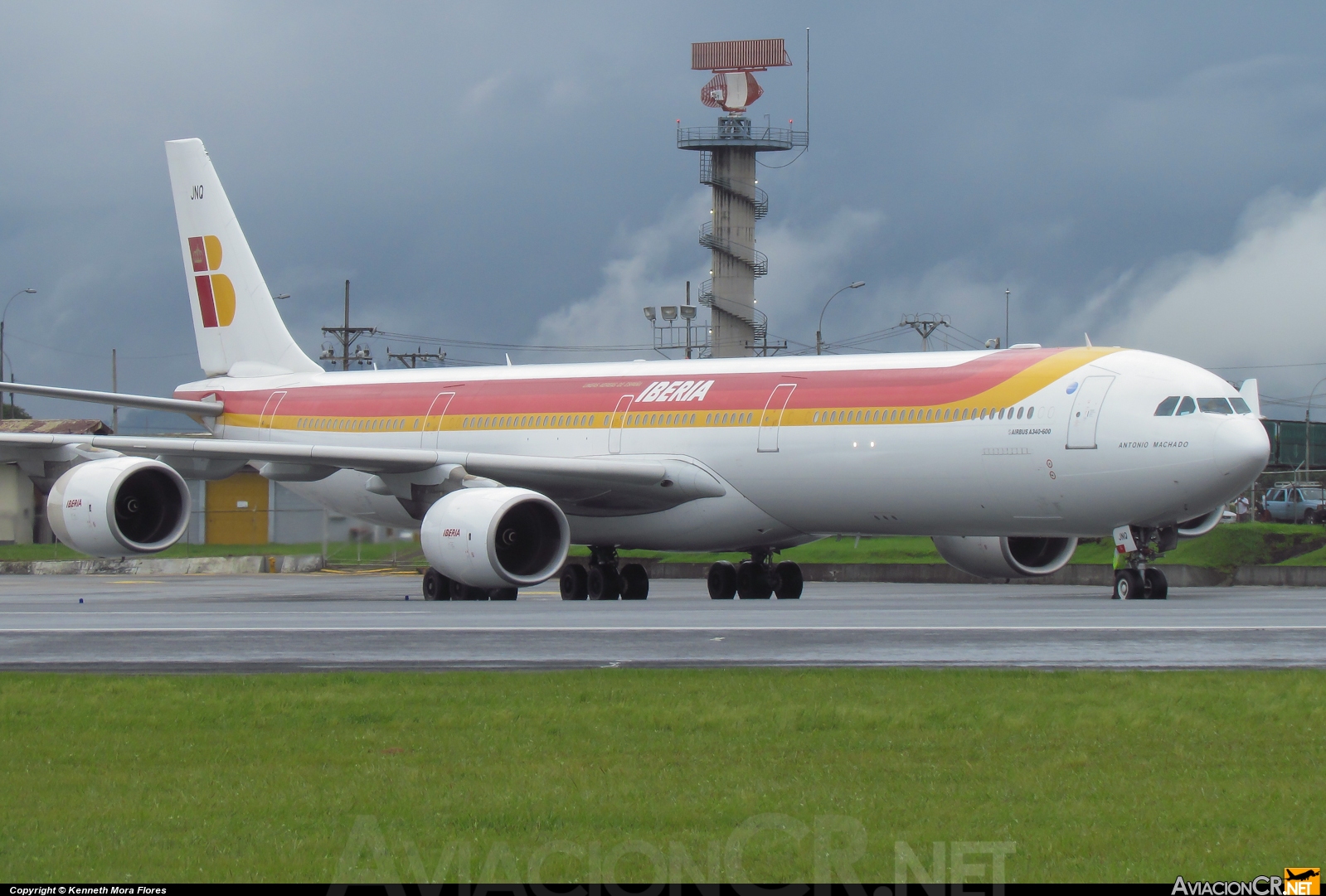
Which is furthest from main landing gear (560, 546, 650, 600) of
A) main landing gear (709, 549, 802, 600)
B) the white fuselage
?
main landing gear (709, 549, 802, 600)

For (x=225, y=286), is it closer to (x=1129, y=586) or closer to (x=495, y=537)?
(x=495, y=537)

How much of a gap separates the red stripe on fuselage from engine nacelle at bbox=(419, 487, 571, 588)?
11.2ft

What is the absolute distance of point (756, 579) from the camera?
2655 cm

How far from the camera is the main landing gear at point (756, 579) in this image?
86.8ft

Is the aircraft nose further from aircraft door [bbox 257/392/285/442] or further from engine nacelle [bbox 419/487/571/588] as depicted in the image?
aircraft door [bbox 257/392/285/442]

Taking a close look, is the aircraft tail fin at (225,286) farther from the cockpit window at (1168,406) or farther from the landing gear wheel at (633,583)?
the cockpit window at (1168,406)

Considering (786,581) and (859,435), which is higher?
(859,435)

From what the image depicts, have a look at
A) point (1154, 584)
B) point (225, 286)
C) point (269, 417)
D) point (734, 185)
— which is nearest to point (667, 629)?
point (1154, 584)

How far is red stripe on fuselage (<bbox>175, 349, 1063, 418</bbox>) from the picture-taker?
21.9 metres

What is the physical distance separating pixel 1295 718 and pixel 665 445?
16.4 meters

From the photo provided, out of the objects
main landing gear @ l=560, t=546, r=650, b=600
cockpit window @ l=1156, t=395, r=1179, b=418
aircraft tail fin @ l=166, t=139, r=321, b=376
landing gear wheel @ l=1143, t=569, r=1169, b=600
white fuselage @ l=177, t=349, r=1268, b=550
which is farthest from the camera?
aircraft tail fin @ l=166, t=139, r=321, b=376

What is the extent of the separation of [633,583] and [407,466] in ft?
17.0

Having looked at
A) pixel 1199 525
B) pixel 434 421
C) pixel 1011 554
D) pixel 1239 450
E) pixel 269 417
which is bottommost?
pixel 1011 554

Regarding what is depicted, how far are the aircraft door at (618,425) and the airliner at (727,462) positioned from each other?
34 mm
